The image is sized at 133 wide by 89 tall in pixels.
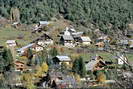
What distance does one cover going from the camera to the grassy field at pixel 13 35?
110ft

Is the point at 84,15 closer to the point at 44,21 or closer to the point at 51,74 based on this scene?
the point at 44,21

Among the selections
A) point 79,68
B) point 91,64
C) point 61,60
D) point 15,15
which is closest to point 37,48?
point 61,60

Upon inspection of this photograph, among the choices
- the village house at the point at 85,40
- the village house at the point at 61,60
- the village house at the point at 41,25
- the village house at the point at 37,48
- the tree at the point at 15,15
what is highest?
the tree at the point at 15,15

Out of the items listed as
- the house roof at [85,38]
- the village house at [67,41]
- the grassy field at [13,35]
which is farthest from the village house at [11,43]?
the house roof at [85,38]

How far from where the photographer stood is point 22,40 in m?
33.6

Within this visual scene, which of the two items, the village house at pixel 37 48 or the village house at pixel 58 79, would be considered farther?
the village house at pixel 37 48

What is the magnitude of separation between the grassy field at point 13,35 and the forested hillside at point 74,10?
3684mm

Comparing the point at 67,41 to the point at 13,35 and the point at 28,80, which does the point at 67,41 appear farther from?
the point at 28,80

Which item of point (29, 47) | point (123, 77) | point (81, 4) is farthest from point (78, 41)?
point (123, 77)

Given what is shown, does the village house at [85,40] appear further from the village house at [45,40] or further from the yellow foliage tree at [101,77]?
the yellow foliage tree at [101,77]

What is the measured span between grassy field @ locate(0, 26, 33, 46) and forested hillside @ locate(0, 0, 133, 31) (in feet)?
12.1

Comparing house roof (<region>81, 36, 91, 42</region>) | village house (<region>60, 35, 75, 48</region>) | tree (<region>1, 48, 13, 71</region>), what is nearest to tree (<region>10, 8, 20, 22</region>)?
village house (<region>60, 35, 75, 48</region>)

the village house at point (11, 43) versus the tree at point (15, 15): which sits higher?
the tree at point (15, 15)

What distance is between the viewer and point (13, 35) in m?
34.8
